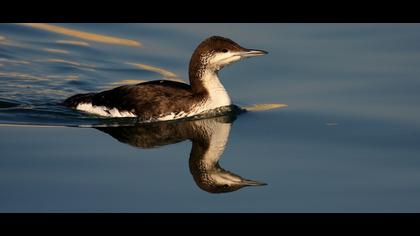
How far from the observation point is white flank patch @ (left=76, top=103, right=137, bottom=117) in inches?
561

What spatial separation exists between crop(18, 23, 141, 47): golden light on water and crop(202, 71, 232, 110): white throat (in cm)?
458

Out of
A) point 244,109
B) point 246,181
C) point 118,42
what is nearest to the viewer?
point 246,181

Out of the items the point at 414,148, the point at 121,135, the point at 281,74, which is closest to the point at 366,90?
the point at 281,74

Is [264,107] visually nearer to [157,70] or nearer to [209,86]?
[209,86]

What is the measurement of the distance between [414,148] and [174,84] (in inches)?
150

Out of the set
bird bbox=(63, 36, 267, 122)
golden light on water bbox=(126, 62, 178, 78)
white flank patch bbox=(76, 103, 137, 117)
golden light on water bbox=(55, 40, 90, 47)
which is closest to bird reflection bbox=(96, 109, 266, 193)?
bird bbox=(63, 36, 267, 122)

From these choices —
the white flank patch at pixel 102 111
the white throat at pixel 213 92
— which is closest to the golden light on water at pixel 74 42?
the white flank patch at pixel 102 111

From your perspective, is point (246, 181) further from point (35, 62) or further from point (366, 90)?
point (35, 62)

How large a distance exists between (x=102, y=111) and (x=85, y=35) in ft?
17.2

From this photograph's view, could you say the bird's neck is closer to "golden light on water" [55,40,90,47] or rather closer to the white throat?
the white throat

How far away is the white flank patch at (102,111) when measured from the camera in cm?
1424

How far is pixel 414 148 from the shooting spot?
41.6 ft

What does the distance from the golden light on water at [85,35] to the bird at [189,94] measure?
4.42 metres

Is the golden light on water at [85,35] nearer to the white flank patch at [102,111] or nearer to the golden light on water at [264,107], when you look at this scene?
the white flank patch at [102,111]
